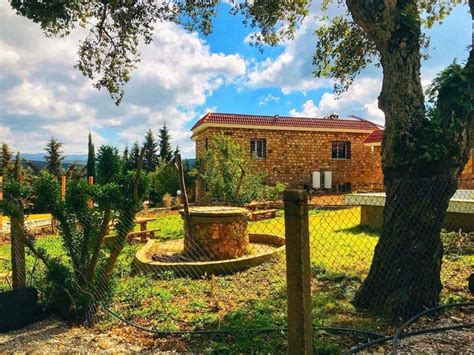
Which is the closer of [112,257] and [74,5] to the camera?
[112,257]

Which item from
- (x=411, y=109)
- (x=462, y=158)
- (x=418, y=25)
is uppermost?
(x=418, y=25)

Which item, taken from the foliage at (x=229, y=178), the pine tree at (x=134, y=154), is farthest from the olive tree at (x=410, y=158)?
the pine tree at (x=134, y=154)

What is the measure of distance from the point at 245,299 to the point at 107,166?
2419 millimetres

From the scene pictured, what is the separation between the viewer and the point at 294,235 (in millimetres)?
2236

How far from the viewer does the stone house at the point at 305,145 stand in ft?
71.8

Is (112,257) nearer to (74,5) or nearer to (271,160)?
(74,5)

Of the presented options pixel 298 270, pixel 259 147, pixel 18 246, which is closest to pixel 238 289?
pixel 18 246

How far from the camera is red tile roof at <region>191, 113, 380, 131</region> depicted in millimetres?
21625

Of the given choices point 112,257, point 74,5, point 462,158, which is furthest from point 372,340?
point 74,5

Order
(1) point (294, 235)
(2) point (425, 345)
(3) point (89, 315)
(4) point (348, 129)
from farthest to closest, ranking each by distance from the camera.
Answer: (4) point (348, 129) < (3) point (89, 315) < (2) point (425, 345) < (1) point (294, 235)

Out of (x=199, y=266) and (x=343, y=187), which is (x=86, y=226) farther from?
(x=343, y=187)

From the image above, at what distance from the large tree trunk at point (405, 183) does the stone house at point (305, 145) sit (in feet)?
53.6

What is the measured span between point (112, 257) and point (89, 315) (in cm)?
64

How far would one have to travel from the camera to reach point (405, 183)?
4.38m
